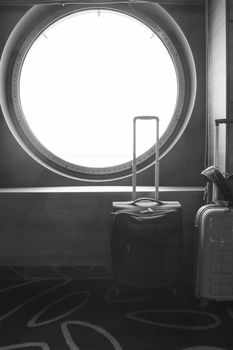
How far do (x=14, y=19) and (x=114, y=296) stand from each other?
6.33 ft

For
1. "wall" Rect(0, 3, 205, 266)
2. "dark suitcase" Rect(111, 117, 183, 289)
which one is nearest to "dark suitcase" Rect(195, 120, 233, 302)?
"dark suitcase" Rect(111, 117, 183, 289)

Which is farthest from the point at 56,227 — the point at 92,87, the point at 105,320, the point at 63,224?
the point at 92,87

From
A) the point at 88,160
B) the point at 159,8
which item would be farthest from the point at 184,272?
the point at 159,8

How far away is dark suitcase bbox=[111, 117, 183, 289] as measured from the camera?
2.07 m

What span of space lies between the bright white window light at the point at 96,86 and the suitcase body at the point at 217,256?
2.69ft

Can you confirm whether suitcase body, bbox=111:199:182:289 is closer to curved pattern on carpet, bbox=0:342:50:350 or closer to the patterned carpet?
the patterned carpet

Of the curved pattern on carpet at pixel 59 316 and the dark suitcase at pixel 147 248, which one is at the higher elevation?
the dark suitcase at pixel 147 248

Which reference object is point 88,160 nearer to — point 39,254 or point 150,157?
point 150,157

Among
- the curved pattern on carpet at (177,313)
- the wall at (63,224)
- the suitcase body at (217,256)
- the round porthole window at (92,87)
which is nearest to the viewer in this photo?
the curved pattern on carpet at (177,313)

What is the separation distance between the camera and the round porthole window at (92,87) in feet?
9.04

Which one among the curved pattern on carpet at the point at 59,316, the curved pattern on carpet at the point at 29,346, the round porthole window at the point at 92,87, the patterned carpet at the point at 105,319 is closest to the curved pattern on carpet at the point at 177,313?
the patterned carpet at the point at 105,319

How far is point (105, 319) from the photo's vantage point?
1.88m

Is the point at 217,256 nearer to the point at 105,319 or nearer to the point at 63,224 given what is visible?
the point at 105,319

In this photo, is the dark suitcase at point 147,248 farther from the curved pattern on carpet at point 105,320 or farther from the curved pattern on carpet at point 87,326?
the curved pattern on carpet at point 87,326
